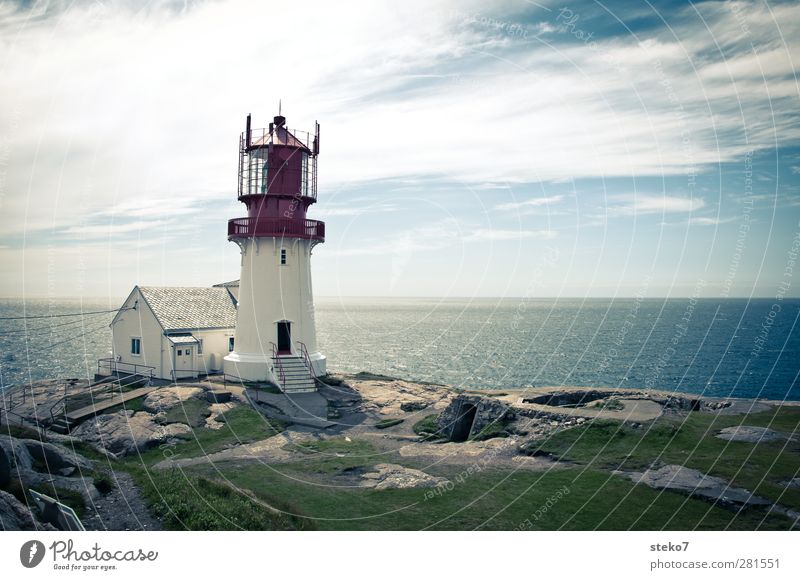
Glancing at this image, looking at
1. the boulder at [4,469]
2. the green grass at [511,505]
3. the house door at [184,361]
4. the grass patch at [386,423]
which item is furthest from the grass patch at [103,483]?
the house door at [184,361]

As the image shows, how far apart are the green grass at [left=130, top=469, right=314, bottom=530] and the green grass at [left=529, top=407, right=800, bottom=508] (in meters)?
9.57

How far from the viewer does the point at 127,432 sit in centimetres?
2395

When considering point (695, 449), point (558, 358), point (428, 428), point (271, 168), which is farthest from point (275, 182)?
point (558, 358)

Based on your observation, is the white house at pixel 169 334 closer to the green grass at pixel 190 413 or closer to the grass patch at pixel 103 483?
the green grass at pixel 190 413

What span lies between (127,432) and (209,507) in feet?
37.9

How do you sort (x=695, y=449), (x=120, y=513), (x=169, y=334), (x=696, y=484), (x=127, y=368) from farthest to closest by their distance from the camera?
(x=127, y=368), (x=169, y=334), (x=695, y=449), (x=696, y=484), (x=120, y=513)

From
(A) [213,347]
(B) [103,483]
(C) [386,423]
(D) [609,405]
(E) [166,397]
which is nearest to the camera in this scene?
Result: (B) [103,483]

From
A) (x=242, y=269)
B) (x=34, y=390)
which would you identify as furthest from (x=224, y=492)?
(x=34, y=390)

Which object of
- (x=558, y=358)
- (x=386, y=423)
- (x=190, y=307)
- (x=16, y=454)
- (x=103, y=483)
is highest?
(x=190, y=307)

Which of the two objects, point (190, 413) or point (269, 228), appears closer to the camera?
point (190, 413)

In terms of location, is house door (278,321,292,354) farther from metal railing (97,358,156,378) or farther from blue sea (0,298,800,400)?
blue sea (0,298,800,400)

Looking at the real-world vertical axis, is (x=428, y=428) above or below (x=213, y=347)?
below

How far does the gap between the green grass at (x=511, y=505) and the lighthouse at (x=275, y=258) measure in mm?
15750

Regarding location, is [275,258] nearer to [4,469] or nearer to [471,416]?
[471,416]
